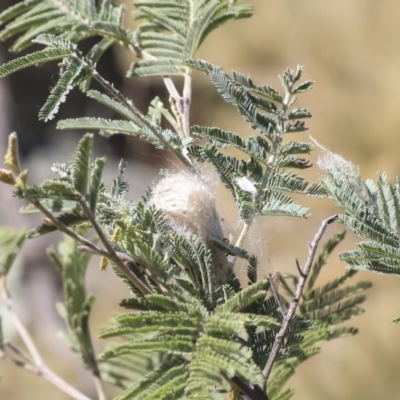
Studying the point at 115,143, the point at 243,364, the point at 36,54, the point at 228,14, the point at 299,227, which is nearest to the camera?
the point at 243,364

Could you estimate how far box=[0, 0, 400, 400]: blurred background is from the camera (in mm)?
2363

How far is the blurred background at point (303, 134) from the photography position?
2.36 m

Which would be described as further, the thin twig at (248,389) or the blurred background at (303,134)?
the blurred background at (303,134)

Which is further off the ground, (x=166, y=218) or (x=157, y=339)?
(x=166, y=218)

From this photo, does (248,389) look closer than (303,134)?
Yes

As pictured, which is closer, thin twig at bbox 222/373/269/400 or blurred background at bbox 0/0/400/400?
thin twig at bbox 222/373/269/400

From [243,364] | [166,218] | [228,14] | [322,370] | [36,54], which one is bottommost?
[322,370]

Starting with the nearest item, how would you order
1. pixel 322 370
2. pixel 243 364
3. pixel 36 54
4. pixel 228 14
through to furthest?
pixel 243 364 < pixel 36 54 < pixel 228 14 < pixel 322 370

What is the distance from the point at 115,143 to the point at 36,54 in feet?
9.83

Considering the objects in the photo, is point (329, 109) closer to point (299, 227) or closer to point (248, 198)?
point (299, 227)

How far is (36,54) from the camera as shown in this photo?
0.48 meters

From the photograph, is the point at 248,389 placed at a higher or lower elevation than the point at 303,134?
lower

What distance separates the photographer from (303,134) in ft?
8.31

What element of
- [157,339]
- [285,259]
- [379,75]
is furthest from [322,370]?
[157,339]
